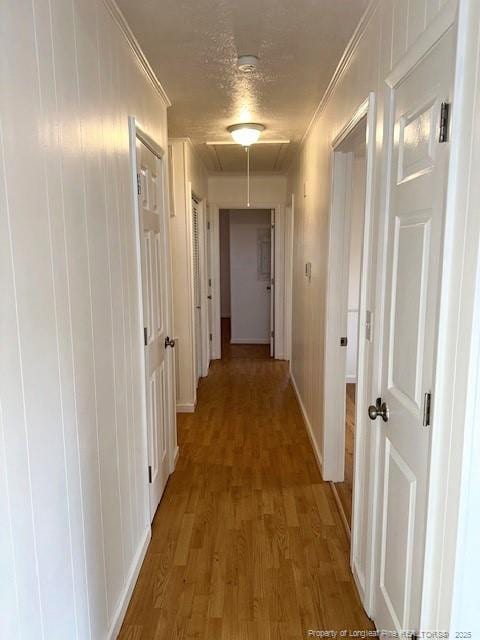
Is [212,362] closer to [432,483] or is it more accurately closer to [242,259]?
[242,259]

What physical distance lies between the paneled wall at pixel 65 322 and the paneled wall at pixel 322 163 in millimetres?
1028

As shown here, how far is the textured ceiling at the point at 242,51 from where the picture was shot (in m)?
1.75

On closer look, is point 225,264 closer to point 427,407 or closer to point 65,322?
point 65,322

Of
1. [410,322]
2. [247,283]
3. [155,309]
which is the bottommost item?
[247,283]

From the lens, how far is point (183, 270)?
404 cm

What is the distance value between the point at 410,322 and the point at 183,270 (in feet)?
9.44

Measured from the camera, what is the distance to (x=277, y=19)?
1825 mm

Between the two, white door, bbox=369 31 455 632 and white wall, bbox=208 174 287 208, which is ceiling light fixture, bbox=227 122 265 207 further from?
white wall, bbox=208 174 287 208

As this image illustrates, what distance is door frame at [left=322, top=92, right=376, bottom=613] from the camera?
1.84m

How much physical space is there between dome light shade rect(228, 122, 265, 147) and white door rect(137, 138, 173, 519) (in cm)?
91

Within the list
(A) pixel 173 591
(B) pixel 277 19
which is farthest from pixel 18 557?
(B) pixel 277 19

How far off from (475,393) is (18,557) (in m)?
1.10

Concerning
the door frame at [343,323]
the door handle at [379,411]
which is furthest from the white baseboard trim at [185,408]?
the door handle at [379,411]

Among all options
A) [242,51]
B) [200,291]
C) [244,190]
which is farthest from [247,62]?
[244,190]
